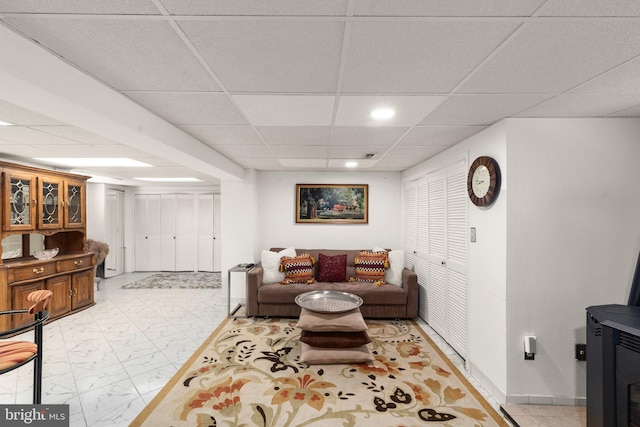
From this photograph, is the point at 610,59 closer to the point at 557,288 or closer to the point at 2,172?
the point at 557,288

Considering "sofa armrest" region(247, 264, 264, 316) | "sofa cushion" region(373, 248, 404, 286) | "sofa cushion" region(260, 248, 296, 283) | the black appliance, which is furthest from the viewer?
"sofa cushion" region(260, 248, 296, 283)

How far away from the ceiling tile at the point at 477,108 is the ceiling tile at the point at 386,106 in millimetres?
105

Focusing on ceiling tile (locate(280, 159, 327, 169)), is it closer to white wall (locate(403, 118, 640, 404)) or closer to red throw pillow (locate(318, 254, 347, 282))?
red throw pillow (locate(318, 254, 347, 282))

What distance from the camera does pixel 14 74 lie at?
126cm

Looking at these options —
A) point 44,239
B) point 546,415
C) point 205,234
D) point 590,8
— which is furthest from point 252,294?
point 590,8

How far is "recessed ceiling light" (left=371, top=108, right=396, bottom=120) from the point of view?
212 cm

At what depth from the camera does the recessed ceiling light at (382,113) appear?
2121 mm

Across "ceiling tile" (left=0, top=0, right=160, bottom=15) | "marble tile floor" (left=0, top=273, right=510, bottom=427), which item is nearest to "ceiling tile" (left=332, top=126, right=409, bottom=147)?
"ceiling tile" (left=0, top=0, right=160, bottom=15)

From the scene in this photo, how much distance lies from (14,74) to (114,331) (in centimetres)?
364

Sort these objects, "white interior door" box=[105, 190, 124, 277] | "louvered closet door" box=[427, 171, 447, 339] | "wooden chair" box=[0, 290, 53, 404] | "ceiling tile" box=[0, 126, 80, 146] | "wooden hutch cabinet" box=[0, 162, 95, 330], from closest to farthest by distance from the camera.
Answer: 1. "wooden chair" box=[0, 290, 53, 404]
2. "ceiling tile" box=[0, 126, 80, 146]
3. "louvered closet door" box=[427, 171, 447, 339]
4. "wooden hutch cabinet" box=[0, 162, 95, 330]
5. "white interior door" box=[105, 190, 124, 277]

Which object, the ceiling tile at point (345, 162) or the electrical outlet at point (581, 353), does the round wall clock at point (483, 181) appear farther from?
the ceiling tile at point (345, 162)

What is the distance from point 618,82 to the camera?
5.51 ft

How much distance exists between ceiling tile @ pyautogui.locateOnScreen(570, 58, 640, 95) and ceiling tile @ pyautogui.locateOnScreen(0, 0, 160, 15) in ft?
7.70

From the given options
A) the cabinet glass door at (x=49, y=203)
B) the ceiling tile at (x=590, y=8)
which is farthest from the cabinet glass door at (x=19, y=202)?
the ceiling tile at (x=590, y=8)
